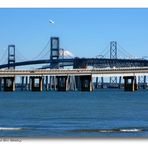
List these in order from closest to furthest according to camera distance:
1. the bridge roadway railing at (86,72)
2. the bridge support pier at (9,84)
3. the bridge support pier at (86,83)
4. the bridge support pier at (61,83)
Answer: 1. the bridge roadway railing at (86,72)
2. the bridge support pier at (86,83)
3. the bridge support pier at (9,84)
4. the bridge support pier at (61,83)

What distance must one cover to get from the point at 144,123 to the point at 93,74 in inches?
3699

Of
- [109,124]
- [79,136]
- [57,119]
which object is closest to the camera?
[79,136]

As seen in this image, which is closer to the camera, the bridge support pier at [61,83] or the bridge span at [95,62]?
the bridge support pier at [61,83]

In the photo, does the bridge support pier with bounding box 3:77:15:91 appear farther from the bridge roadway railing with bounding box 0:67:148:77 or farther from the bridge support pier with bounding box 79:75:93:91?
the bridge support pier with bounding box 79:75:93:91

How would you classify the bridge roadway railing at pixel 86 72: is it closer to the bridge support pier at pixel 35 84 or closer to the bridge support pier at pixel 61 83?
the bridge support pier at pixel 35 84

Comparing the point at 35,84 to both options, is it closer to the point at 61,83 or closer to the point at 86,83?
the point at 61,83

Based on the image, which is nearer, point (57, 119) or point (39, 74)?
point (57, 119)

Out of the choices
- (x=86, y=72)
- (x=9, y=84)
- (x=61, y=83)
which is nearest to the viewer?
(x=86, y=72)

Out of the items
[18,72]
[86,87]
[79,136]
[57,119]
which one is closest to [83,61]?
[86,87]

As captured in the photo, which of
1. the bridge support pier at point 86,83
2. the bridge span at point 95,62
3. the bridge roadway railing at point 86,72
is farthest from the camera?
the bridge span at point 95,62

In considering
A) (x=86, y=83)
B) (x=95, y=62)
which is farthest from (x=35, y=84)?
(x=95, y=62)
